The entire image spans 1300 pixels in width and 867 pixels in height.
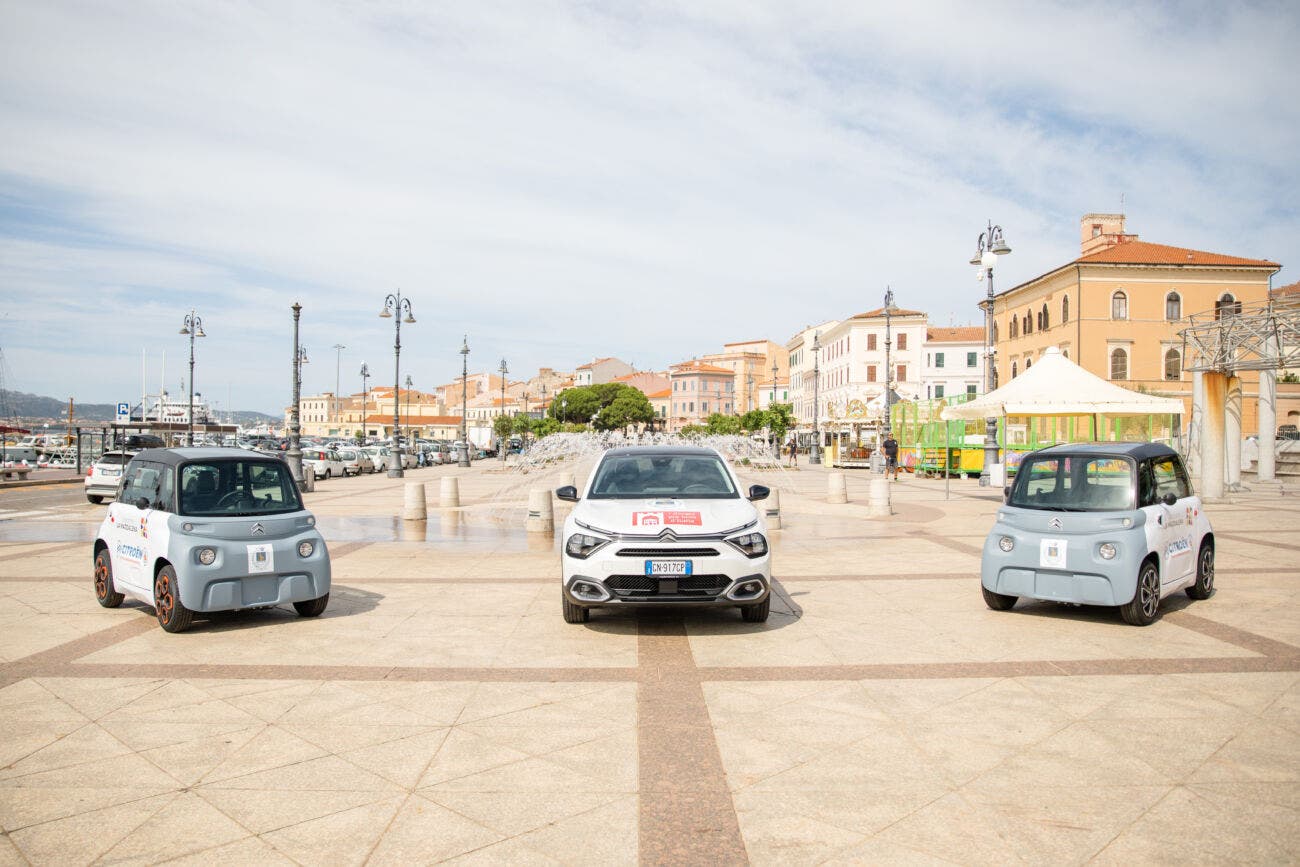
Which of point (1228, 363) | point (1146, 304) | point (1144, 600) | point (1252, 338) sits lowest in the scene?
point (1144, 600)

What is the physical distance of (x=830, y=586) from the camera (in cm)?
1032

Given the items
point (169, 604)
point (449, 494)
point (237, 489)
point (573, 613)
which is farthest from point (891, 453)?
point (169, 604)

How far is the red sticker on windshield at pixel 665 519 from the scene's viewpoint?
25.1 feet

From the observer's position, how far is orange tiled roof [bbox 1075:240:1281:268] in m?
54.8

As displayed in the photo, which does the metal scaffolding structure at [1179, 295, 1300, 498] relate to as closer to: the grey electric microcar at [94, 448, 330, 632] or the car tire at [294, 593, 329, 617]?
the car tire at [294, 593, 329, 617]

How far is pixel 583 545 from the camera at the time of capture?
25.5ft

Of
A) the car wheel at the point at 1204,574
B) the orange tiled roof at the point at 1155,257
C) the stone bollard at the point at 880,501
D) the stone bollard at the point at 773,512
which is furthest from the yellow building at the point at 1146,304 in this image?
the car wheel at the point at 1204,574

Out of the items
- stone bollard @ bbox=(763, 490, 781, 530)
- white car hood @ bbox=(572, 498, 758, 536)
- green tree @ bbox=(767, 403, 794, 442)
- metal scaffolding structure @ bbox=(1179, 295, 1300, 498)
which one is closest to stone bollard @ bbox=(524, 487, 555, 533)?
stone bollard @ bbox=(763, 490, 781, 530)

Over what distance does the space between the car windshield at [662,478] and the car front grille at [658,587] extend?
118 centimetres

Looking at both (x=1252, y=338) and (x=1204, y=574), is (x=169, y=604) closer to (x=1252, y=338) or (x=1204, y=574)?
(x=1204, y=574)

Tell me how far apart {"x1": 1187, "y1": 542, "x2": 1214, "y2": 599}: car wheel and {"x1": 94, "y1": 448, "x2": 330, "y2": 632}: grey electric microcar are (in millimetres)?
8749

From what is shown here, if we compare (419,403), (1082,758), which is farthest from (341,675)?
(419,403)

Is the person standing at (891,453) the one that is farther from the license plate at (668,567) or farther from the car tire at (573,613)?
the license plate at (668,567)

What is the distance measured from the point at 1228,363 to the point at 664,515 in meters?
20.8
